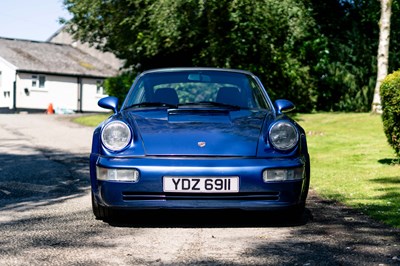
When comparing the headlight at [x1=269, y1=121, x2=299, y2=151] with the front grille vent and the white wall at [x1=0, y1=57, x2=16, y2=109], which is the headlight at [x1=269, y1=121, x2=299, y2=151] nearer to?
the front grille vent

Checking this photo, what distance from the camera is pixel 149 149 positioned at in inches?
215

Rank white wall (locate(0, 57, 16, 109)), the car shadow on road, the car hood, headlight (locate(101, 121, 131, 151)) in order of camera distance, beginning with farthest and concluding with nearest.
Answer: white wall (locate(0, 57, 16, 109))
the car shadow on road
headlight (locate(101, 121, 131, 151))
the car hood

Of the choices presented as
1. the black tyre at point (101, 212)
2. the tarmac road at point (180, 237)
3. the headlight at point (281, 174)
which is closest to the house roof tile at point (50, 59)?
the tarmac road at point (180, 237)

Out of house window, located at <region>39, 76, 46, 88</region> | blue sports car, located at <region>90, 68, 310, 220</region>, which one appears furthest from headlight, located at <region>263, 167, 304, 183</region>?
house window, located at <region>39, 76, 46, 88</region>

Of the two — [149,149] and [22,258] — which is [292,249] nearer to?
[149,149]

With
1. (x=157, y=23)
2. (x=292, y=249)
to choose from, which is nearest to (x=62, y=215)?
(x=292, y=249)

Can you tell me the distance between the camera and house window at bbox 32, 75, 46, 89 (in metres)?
51.2

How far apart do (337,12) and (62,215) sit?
1026 inches

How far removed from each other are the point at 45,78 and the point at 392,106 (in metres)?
44.7

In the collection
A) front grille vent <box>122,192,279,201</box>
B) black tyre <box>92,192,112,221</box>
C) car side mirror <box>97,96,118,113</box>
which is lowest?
black tyre <box>92,192,112,221</box>

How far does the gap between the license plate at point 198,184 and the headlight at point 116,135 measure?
1.74 ft

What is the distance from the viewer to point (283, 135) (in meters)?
5.60

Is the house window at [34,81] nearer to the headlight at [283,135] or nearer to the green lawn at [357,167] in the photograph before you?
the green lawn at [357,167]

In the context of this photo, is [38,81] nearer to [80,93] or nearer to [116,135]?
[80,93]
